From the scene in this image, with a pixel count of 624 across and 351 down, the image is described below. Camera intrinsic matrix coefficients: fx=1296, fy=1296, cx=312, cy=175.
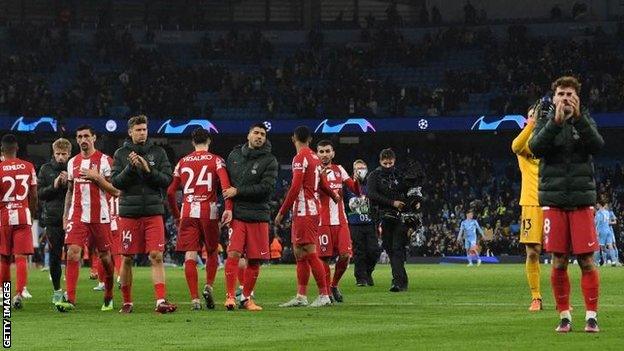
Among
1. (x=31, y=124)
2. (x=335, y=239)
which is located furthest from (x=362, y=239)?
(x=31, y=124)

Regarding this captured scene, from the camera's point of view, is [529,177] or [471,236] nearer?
→ [529,177]

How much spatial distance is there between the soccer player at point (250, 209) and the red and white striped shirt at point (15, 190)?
128 inches

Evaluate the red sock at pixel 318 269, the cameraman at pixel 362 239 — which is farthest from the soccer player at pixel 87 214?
the cameraman at pixel 362 239

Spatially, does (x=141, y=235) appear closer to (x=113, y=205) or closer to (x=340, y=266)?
(x=113, y=205)

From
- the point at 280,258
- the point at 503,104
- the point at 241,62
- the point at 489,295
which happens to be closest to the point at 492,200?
Result: the point at 503,104

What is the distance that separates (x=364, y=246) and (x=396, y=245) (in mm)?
2017

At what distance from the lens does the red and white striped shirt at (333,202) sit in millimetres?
20047

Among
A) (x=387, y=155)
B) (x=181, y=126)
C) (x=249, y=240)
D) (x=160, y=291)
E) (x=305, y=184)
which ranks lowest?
(x=160, y=291)

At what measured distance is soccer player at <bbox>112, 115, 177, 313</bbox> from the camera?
663 inches

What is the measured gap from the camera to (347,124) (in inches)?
2216

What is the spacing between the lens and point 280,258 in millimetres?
48094

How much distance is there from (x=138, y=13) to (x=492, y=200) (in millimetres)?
22776

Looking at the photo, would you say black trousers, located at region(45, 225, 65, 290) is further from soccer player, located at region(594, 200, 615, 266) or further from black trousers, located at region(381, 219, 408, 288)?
soccer player, located at region(594, 200, 615, 266)

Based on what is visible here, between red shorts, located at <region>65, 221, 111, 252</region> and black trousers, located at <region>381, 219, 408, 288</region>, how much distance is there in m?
6.60
